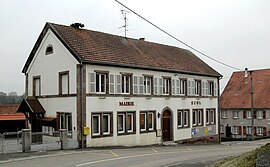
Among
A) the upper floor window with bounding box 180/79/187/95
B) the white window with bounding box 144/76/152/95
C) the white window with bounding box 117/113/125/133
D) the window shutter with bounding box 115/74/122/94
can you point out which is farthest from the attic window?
the upper floor window with bounding box 180/79/187/95

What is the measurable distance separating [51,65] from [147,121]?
Result: 8.82 meters

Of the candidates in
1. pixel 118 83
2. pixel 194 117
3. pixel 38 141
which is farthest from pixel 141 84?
pixel 38 141

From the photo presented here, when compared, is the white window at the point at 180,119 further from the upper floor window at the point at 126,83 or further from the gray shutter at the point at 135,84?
the upper floor window at the point at 126,83

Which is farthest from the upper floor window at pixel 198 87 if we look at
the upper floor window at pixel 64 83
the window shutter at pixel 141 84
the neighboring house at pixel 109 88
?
the upper floor window at pixel 64 83

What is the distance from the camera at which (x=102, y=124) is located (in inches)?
1012

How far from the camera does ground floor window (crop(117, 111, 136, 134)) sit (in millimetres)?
27111

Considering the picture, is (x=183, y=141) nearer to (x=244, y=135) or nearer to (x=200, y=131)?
(x=200, y=131)

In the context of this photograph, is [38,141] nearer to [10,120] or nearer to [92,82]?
[92,82]

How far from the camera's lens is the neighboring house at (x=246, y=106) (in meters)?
55.1

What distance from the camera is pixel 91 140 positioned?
24.8 meters

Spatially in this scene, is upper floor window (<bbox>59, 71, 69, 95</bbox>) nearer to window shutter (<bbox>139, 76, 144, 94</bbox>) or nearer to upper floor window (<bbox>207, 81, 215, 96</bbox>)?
window shutter (<bbox>139, 76, 144, 94</bbox>)

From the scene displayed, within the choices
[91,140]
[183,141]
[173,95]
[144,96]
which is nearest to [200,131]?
[183,141]

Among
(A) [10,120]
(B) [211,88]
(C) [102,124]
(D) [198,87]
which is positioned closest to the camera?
(C) [102,124]

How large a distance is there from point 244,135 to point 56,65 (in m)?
38.7
